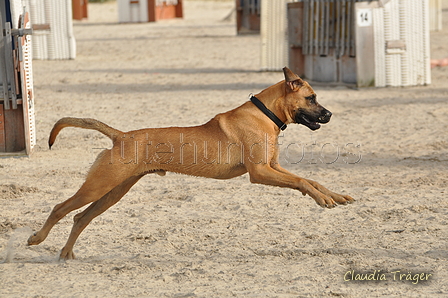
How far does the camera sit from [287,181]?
210 inches

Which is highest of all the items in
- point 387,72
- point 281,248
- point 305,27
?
point 305,27

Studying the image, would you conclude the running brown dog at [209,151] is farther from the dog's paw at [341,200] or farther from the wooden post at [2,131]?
the wooden post at [2,131]

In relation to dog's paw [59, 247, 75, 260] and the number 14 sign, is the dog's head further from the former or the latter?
the number 14 sign

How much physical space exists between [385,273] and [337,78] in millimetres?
10672

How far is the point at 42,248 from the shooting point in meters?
5.98

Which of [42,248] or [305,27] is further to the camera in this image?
[305,27]

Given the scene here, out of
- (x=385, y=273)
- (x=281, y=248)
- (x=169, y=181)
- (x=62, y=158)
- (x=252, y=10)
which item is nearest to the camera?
(x=385, y=273)

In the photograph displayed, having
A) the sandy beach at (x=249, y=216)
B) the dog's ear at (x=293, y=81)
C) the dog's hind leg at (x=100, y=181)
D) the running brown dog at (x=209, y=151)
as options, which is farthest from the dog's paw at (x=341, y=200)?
the dog's hind leg at (x=100, y=181)

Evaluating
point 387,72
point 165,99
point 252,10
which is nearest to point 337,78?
point 387,72

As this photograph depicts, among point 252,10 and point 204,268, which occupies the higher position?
point 252,10

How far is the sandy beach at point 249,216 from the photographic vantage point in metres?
5.10

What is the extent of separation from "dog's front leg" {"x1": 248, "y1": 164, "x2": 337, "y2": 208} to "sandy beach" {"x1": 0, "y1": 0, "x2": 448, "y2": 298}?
1.83ft

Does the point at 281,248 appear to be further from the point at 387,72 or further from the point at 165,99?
the point at 387,72

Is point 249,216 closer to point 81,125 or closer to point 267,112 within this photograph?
point 267,112
